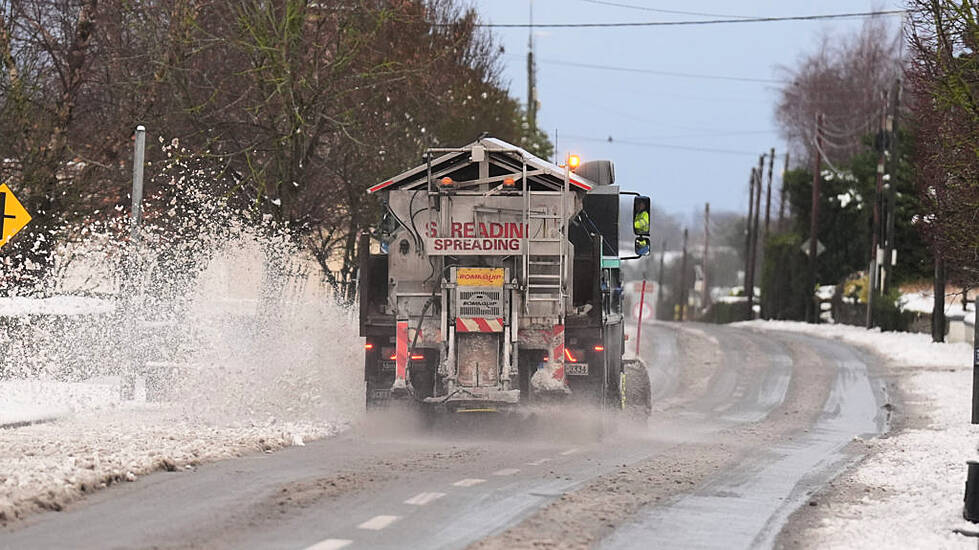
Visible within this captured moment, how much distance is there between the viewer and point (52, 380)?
19688 millimetres

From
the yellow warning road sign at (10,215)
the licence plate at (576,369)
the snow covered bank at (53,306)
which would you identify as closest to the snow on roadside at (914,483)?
the licence plate at (576,369)

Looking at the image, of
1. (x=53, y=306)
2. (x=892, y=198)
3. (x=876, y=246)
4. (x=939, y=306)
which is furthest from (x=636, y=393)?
(x=876, y=246)

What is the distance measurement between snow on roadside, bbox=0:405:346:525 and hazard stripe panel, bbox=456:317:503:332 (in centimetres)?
181

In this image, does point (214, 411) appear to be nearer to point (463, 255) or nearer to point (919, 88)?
point (463, 255)

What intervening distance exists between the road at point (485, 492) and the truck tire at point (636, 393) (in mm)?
472

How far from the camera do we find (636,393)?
61.4 feet

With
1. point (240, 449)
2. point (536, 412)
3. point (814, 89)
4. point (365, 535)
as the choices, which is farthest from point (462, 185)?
point (814, 89)

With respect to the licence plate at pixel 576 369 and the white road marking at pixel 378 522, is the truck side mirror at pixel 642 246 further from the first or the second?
the white road marking at pixel 378 522

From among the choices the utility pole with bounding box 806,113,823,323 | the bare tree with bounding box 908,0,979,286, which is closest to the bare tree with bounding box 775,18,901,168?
the utility pole with bounding box 806,113,823,323

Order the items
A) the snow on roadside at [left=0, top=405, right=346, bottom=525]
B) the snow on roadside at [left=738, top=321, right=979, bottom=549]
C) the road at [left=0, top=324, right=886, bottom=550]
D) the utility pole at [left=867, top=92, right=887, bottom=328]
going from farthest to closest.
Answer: the utility pole at [left=867, top=92, right=887, bottom=328], the snow on roadside at [left=0, top=405, right=346, bottom=525], the snow on roadside at [left=738, top=321, right=979, bottom=549], the road at [left=0, top=324, right=886, bottom=550]

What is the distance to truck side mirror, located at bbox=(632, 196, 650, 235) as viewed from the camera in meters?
16.0

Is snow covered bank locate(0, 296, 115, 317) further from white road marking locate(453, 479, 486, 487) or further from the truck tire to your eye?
white road marking locate(453, 479, 486, 487)

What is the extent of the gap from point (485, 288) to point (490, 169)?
1385 mm

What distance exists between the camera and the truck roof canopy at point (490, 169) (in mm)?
15273
